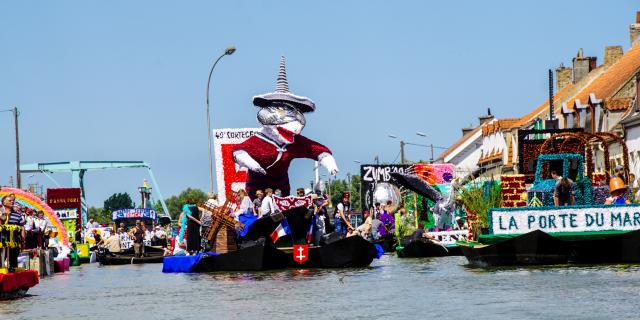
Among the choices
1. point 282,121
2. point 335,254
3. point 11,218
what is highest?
point 282,121

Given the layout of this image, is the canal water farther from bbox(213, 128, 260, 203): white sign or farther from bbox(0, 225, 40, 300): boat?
bbox(213, 128, 260, 203): white sign

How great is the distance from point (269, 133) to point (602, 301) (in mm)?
20042

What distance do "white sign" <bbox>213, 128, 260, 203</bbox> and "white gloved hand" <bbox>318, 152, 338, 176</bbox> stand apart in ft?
14.8

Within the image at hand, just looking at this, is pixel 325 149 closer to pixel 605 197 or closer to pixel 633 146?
pixel 605 197

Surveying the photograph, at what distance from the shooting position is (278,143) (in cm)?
3966

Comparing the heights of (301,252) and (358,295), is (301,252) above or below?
above

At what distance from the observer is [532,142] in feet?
119

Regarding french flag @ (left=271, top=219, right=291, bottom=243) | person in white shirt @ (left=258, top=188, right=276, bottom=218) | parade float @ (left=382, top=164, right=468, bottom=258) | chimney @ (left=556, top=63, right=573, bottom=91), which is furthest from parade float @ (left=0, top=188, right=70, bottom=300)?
chimney @ (left=556, top=63, right=573, bottom=91)

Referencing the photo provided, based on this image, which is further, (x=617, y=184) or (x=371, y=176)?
(x=371, y=176)

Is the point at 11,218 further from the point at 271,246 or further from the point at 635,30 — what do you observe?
the point at 635,30

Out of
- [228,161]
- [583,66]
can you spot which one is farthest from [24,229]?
[583,66]

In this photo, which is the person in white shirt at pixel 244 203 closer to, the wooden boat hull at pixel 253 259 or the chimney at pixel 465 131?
the wooden boat hull at pixel 253 259

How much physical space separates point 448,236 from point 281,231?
35.1 ft

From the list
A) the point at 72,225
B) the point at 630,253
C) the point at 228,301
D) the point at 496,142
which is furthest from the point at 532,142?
the point at 496,142
